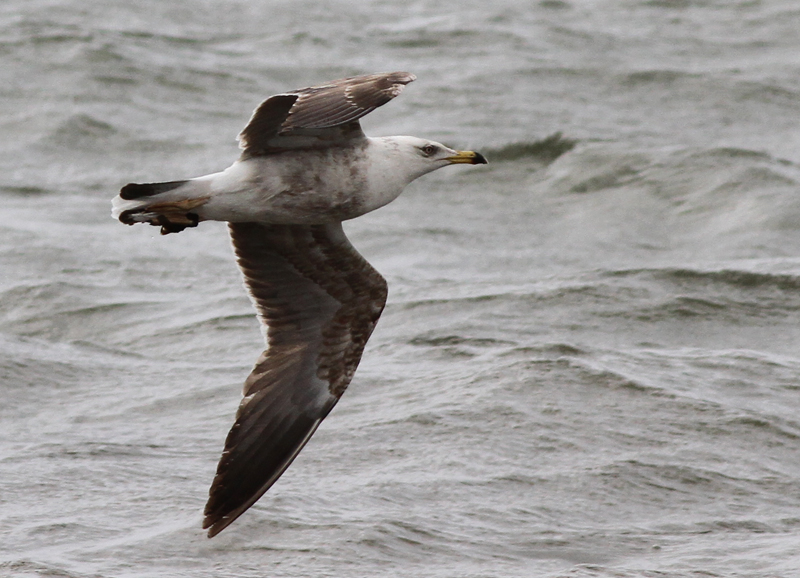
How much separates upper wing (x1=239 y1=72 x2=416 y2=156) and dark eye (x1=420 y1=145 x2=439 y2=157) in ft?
1.20

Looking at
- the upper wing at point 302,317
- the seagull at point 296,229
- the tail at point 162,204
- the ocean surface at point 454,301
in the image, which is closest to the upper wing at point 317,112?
the seagull at point 296,229

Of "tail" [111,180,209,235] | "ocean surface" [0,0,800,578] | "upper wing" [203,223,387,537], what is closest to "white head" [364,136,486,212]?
"upper wing" [203,223,387,537]

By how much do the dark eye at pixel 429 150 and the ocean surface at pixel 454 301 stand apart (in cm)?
172

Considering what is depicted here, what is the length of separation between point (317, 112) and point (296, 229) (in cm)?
137

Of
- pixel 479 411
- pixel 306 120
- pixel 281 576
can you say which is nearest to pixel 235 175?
pixel 306 120

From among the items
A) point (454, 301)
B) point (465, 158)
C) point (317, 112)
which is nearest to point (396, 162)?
point (465, 158)

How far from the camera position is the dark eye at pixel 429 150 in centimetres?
641

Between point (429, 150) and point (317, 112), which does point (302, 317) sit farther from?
point (317, 112)

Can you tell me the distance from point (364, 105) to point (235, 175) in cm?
84

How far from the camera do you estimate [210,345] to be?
964 centimetres

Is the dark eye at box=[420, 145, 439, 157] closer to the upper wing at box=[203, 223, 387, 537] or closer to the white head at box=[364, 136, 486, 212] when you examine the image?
the white head at box=[364, 136, 486, 212]

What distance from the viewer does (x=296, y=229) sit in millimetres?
6711

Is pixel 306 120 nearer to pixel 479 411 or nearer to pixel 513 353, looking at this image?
pixel 479 411

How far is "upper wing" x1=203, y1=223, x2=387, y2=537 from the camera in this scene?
21.8ft
